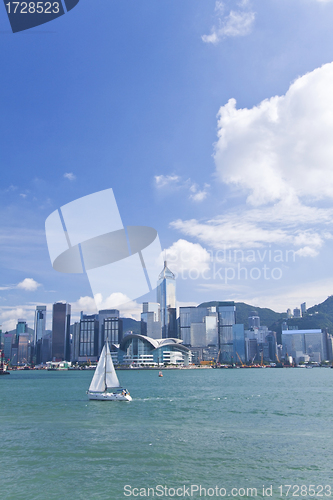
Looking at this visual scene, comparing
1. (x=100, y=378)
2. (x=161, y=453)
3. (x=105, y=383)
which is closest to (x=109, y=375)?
(x=100, y=378)

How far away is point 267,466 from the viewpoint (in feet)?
60.6

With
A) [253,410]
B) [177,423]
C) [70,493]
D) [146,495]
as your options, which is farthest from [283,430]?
[70,493]

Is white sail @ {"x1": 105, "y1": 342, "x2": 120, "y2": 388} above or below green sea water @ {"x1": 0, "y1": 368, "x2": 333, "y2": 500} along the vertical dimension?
above

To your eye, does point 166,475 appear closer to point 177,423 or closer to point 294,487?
point 294,487

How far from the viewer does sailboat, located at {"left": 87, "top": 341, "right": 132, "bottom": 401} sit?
4518 centimetres

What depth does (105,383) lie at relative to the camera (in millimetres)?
47688

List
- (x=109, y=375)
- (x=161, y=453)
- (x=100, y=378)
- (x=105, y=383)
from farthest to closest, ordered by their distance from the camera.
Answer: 1. (x=109, y=375)
2. (x=100, y=378)
3. (x=105, y=383)
4. (x=161, y=453)

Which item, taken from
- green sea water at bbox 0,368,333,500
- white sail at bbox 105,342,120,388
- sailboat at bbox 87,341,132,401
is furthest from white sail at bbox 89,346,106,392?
green sea water at bbox 0,368,333,500

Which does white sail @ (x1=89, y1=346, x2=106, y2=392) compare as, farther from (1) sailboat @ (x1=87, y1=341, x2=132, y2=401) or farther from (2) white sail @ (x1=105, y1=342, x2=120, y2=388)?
(2) white sail @ (x1=105, y1=342, x2=120, y2=388)

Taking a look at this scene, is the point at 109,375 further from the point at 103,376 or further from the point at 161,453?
the point at 161,453

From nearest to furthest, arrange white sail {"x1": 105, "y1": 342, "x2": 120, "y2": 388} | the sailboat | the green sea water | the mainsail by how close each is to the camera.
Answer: the green sea water
the sailboat
the mainsail
white sail {"x1": 105, "y1": 342, "x2": 120, "y2": 388}

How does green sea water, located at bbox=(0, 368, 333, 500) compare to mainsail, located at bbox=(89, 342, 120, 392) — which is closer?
green sea water, located at bbox=(0, 368, 333, 500)

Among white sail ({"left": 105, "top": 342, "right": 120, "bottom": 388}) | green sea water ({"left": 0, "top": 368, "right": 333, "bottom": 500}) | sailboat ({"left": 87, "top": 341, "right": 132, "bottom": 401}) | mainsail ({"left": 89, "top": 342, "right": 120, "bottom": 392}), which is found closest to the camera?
green sea water ({"left": 0, "top": 368, "right": 333, "bottom": 500})

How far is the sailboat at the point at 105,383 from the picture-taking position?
45.2m
